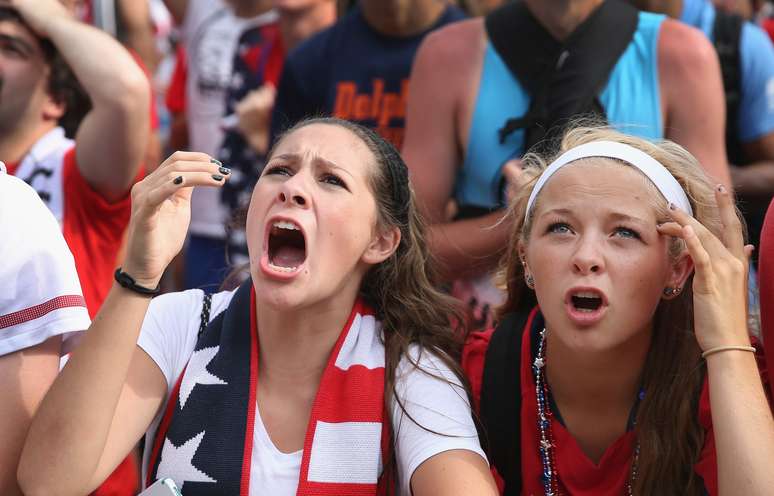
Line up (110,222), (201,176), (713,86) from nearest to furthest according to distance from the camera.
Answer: (201,176) → (713,86) → (110,222)

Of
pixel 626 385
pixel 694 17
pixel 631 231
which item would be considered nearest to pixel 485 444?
pixel 626 385

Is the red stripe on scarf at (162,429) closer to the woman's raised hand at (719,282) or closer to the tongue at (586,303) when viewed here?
the tongue at (586,303)

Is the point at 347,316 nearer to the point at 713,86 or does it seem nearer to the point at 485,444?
the point at 485,444

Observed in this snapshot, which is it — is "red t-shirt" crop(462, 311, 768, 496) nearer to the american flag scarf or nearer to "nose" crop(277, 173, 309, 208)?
the american flag scarf

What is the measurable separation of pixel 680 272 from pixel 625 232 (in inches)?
6.9

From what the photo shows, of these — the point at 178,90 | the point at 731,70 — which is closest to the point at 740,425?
the point at 731,70

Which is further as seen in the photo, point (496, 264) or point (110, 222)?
point (110, 222)

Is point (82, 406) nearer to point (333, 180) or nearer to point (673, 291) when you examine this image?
point (333, 180)

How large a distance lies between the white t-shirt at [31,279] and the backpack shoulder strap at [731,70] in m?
2.10

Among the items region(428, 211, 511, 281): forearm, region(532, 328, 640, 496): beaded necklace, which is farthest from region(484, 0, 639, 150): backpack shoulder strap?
region(532, 328, 640, 496): beaded necklace

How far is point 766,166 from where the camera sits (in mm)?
3424

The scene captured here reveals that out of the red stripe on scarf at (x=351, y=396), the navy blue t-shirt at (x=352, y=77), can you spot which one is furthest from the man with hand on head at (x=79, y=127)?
the red stripe on scarf at (x=351, y=396)

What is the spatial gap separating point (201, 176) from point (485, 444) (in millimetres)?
858

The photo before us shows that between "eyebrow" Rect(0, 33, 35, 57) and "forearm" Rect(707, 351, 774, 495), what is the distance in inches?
88.5
